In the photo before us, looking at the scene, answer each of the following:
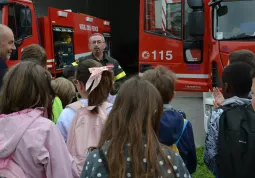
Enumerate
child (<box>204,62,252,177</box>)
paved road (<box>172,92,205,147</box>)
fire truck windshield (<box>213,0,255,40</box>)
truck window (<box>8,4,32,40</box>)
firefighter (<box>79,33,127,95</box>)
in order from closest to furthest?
1. child (<box>204,62,252,177</box>)
2. firefighter (<box>79,33,127,95</box>)
3. fire truck windshield (<box>213,0,255,40</box>)
4. paved road (<box>172,92,205,147</box>)
5. truck window (<box>8,4,32,40</box>)

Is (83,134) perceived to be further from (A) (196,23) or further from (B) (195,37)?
(B) (195,37)

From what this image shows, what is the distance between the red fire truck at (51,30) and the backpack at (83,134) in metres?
5.44

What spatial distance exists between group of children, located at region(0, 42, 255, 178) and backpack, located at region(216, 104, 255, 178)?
0.01 m

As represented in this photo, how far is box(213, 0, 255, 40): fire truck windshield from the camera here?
19.5 feet

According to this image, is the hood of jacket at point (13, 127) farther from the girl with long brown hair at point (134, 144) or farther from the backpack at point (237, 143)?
the backpack at point (237, 143)

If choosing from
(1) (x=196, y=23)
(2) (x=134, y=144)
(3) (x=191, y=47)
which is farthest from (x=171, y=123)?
(3) (x=191, y=47)

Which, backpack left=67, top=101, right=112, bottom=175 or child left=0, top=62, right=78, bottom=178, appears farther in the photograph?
backpack left=67, top=101, right=112, bottom=175

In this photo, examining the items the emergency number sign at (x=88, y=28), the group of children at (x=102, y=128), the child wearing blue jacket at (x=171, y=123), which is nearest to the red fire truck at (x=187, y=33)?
the emergency number sign at (x=88, y=28)

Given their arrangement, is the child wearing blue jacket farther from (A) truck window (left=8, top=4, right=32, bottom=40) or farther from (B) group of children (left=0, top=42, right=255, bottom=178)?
(A) truck window (left=8, top=4, right=32, bottom=40)

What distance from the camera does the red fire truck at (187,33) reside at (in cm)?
598

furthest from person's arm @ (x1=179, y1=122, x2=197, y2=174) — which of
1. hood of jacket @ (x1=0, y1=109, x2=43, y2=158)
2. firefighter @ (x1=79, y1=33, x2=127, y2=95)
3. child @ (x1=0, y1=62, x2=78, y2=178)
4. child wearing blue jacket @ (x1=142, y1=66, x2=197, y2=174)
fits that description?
firefighter @ (x1=79, y1=33, x2=127, y2=95)

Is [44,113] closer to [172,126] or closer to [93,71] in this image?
[93,71]

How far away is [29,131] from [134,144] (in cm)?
67

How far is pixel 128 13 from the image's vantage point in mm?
22641
